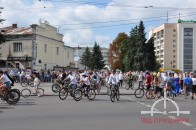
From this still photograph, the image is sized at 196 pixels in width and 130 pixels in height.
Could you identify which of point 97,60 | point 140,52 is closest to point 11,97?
point 140,52

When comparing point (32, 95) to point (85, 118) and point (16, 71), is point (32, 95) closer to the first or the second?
point (85, 118)

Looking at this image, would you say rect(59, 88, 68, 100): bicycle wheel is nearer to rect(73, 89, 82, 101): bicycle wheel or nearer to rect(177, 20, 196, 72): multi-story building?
rect(73, 89, 82, 101): bicycle wheel

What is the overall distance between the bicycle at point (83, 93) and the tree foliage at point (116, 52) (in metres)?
64.6

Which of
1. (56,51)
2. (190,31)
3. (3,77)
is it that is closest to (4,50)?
(56,51)

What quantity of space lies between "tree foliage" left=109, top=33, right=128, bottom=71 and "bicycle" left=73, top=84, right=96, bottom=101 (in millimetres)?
64555

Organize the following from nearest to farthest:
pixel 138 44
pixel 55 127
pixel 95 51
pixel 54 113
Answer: pixel 55 127 → pixel 54 113 → pixel 138 44 → pixel 95 51

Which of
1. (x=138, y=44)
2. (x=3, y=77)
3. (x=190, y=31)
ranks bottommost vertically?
(x=3, y=77)

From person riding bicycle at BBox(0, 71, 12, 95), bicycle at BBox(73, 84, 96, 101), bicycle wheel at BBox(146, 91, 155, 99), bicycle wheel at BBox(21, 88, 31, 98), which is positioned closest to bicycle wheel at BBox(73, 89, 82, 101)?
bicycle at BBox(73, 84, 96, 101)

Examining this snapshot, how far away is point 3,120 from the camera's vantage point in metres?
12.1

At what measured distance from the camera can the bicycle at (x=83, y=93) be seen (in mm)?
20891

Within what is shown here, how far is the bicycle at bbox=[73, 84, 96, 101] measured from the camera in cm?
2089

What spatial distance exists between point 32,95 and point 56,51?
1625 inches

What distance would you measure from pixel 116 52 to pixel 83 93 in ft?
226

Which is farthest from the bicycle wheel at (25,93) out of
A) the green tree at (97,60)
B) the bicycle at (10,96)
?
the green tree at (97,60)
